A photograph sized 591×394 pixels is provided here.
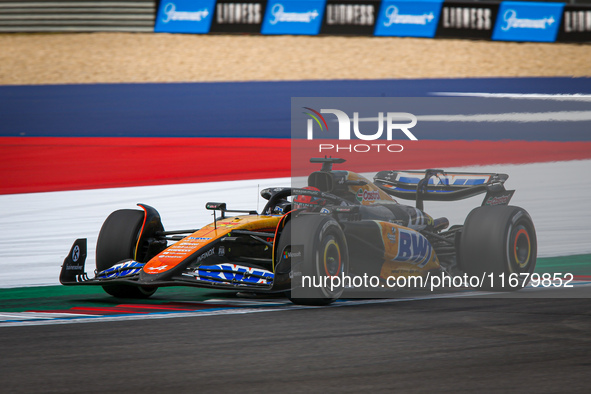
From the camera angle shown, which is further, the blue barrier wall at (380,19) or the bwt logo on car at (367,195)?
the blue barrier wall at (380,19)

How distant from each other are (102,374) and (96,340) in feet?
2.76

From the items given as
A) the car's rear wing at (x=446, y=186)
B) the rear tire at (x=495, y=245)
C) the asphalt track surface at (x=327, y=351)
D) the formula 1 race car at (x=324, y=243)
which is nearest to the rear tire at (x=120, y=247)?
the formula 1 race car at (x=324, y=243)

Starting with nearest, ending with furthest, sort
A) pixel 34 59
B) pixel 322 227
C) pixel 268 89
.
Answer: pixel 322 227 → pixel 268 89 → pixel 34 59

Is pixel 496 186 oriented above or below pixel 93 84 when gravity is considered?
below

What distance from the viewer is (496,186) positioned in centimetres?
695

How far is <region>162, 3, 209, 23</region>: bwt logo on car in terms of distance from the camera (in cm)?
2264

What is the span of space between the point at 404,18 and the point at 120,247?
1709cm

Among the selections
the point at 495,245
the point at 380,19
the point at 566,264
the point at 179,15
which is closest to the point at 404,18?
the point at 380,19

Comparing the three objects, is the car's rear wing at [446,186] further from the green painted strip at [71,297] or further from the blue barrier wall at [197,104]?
the blue barrier wall at [197,104]

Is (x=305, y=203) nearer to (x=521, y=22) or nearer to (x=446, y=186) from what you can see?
(x=446, y=186)

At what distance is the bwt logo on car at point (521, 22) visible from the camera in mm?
22328

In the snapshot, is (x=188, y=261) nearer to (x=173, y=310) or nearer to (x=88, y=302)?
(x=173, y=310)

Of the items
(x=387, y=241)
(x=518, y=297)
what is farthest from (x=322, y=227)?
(x=518, y=297)

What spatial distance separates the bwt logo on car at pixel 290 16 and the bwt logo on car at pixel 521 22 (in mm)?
4822
